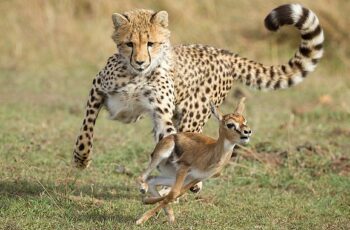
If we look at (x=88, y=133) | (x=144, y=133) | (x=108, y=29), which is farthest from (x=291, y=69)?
(x=108, y=29)

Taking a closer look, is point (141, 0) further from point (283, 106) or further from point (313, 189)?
point (313, 189)

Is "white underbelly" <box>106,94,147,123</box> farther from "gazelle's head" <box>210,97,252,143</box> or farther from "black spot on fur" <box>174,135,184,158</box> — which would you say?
"gazelle's head" <box>210,97,252,143</box>

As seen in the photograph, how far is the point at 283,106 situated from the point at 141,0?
4.18 meters

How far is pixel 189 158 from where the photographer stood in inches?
202

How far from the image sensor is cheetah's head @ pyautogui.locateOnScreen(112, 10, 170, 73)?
5801 millimetres

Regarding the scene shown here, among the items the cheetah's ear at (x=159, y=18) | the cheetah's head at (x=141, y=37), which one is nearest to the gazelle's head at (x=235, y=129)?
the cheetah's head at (x=141, y=37)

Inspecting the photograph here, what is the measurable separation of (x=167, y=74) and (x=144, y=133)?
2.63 m

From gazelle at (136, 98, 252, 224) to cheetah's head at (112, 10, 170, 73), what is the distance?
28.0 inches

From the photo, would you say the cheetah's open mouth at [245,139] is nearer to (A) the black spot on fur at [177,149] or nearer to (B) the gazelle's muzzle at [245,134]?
(B) the gazelle's muzzle at [245,134]

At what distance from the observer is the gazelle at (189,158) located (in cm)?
497

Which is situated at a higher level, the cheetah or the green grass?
the cheetah

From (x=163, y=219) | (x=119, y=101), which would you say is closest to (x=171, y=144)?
(x=163, y=219)

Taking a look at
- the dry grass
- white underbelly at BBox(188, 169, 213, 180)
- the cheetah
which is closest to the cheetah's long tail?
the cheetah

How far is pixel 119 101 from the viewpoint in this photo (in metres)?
6.00
